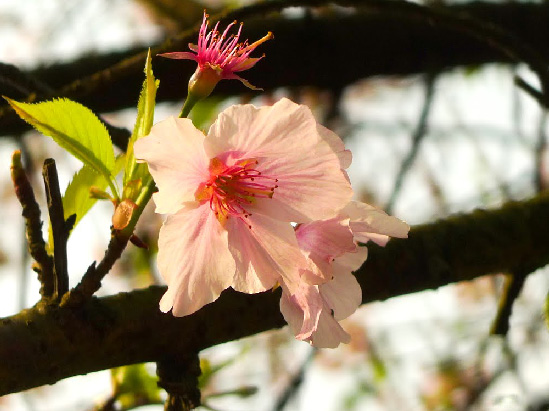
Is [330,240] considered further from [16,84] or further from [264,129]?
[16,84]

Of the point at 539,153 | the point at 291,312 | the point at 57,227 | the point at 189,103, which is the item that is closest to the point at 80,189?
the point at 57,227

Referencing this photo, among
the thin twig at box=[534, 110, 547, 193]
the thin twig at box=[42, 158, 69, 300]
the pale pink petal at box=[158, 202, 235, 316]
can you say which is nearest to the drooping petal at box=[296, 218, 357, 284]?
the pale pink petal at box=[158, 202, 235, 316]

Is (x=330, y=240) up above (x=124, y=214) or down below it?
below

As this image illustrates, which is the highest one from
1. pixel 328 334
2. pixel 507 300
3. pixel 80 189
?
pixel 80 189

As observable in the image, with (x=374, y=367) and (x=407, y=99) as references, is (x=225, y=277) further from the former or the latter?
(x=407, y=99)

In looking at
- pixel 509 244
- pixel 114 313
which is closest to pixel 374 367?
pixel 509 244

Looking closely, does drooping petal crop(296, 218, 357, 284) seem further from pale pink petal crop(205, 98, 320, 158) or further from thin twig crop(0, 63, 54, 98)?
thin twig crop(0, 63, 54, 98)

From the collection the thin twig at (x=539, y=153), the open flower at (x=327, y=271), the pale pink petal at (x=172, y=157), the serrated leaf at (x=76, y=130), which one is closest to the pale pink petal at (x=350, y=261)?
the open flower at (x=327, y=271)
